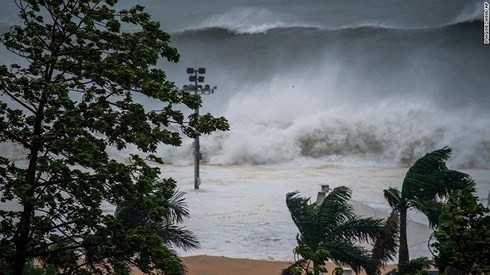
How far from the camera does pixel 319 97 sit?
1245 cm

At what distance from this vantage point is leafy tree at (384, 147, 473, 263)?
8.14 m

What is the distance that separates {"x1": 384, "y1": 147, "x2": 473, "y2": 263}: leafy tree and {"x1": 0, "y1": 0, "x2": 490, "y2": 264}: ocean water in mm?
2755

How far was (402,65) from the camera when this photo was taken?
1220 centimetres

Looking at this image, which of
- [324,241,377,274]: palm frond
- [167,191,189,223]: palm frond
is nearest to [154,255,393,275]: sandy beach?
[167,191,189,223]: palm frond

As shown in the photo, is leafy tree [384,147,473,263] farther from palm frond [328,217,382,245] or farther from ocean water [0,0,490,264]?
ocean water [0,0,490,264]

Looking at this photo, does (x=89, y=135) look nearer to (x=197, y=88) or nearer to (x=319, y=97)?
(x=197, y=88)

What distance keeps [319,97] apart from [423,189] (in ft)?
14.7

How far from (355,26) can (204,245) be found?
4.70 m

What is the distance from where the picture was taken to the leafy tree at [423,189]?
8.14 metres

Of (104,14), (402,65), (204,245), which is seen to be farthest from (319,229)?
(402,65)

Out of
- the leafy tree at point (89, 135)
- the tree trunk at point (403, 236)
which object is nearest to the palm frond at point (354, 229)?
the tree trunk at point (403, 236)

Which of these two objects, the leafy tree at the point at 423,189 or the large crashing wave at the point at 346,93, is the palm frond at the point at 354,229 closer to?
the leafy tree at the point at 423,189

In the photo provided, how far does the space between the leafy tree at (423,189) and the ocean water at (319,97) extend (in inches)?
108
